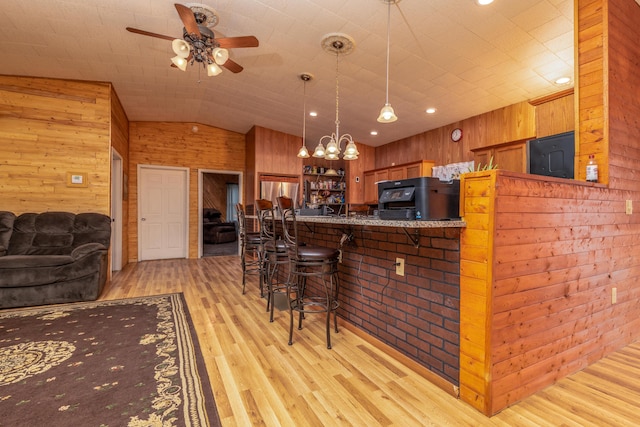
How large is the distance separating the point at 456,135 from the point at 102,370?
18.6 ft

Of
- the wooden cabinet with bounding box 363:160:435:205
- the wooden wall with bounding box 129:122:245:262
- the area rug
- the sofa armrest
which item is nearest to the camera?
the area rug

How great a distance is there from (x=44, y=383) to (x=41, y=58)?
12.7 ft

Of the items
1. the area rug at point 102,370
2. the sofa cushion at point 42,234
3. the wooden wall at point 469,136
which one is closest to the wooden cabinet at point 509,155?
the wooden wall at point 469,136

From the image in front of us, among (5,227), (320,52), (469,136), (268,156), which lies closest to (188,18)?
(320,52)

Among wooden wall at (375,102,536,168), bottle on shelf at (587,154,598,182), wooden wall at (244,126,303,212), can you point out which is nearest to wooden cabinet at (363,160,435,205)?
wooden wall at (375,102,536,168)

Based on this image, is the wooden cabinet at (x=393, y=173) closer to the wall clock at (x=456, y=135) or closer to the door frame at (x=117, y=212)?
the wall clock at (x=456, y=135)

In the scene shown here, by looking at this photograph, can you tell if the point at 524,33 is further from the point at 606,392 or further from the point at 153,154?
the point at 153,154

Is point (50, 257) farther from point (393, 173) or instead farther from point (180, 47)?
point (393, 173)

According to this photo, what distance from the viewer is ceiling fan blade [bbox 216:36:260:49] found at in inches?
109

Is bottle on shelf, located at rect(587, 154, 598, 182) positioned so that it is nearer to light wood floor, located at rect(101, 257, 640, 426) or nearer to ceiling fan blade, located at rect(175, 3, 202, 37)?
light wood floor, located at rect(101, 257, 640, 426)

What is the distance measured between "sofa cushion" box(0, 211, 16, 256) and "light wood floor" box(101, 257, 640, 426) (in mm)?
2843

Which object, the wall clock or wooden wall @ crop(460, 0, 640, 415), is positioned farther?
the wall clock

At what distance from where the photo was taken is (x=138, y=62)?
12.8ft

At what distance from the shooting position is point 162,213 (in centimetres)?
658
